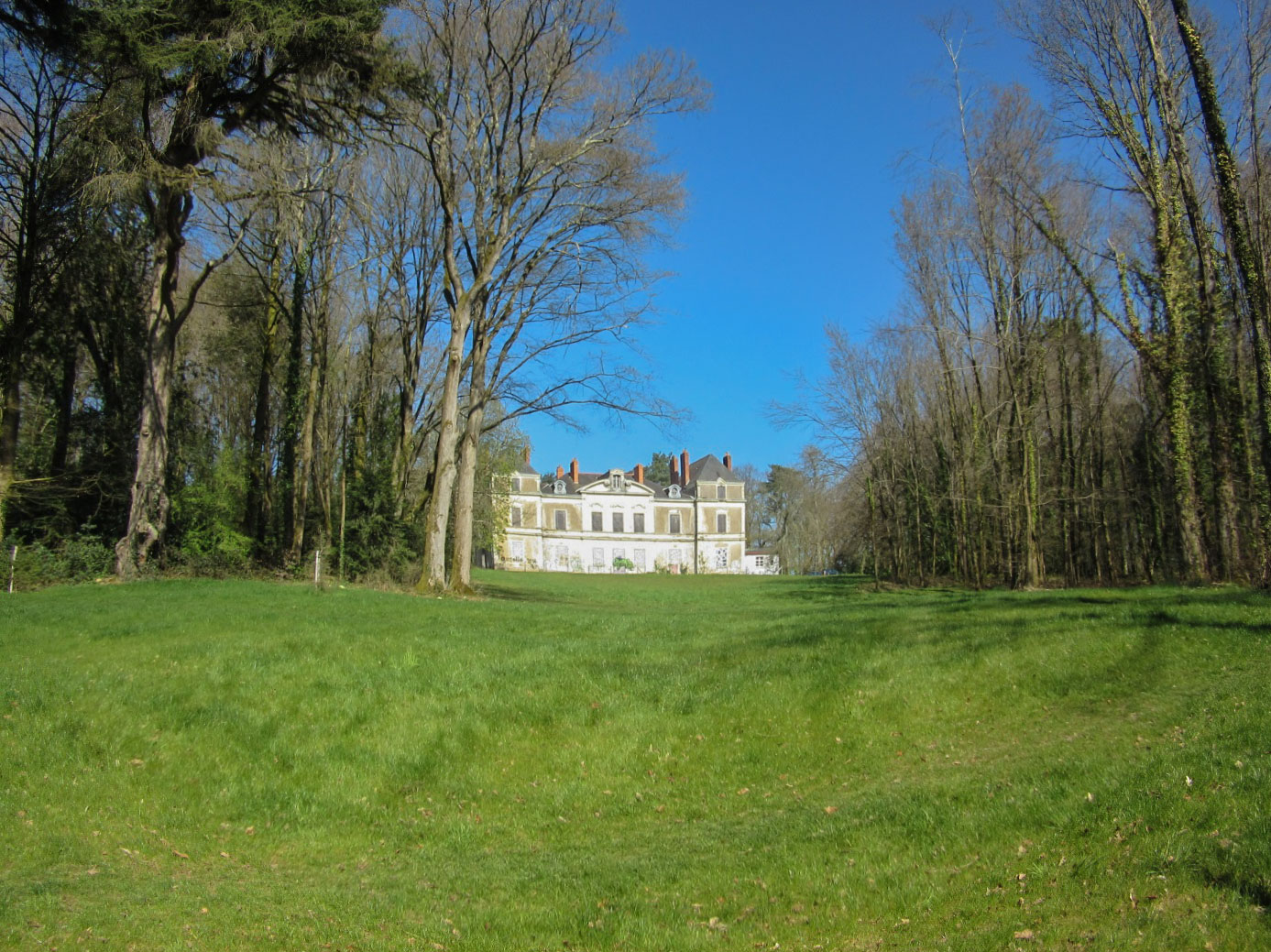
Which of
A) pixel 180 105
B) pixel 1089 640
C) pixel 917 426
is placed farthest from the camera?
pixel 917 426

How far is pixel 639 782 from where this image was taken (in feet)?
27.2

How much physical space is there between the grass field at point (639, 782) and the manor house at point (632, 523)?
2285 inches

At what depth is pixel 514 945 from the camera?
5.24m

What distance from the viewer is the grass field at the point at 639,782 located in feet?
16.9

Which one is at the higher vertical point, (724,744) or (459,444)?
(459,444)

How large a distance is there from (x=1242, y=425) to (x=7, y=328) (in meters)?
25.7

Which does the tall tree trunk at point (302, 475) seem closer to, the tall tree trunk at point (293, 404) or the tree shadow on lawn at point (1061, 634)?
the tall tree trunk at point (293, 404)

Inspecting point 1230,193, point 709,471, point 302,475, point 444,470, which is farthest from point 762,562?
point 1230,193

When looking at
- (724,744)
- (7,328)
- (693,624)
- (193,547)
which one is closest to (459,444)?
(193,547)

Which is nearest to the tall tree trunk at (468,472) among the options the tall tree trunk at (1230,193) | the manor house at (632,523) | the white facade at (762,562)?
the tall tree trunk at (1230,193)

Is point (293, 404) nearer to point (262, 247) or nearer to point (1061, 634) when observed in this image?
point (262, 247)

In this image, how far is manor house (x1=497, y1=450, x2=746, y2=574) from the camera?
233ft

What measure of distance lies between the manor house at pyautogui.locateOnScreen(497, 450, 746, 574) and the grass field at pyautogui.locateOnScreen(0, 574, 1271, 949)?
58.0 meters

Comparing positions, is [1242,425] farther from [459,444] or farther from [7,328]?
[7,328]
